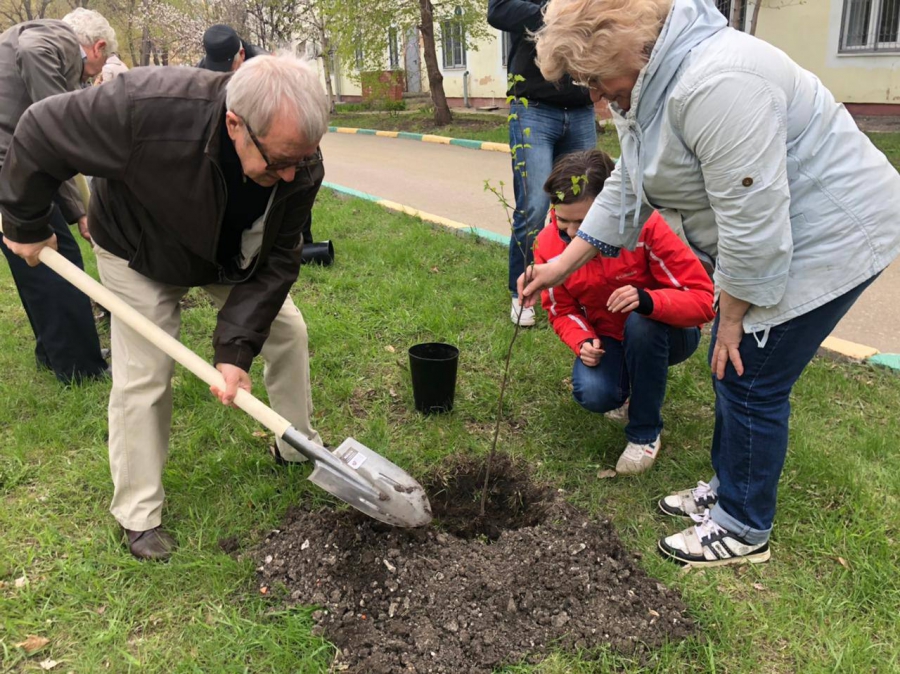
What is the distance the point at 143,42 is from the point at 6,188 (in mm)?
27132

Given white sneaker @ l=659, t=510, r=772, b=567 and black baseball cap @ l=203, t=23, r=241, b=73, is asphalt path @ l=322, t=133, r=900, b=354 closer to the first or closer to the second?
black baseball cap @ l=203, t=23, r=241, b=73

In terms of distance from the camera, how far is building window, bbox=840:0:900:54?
1262 centimetres

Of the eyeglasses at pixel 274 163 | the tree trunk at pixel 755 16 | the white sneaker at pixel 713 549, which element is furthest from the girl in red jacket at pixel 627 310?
the tree trunk at pixel 755 16

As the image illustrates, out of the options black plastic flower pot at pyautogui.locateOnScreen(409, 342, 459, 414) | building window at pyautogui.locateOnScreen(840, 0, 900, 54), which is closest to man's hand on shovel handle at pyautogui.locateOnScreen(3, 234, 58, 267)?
black plastic flower pot at pyautogui.locateOnScreen(409, 342, 459, 414)

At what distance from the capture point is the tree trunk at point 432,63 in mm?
14117

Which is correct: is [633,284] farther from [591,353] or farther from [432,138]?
[432,138]

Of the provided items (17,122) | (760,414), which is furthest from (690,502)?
(17,122)

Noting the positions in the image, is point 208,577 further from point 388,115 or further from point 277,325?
point 388,115

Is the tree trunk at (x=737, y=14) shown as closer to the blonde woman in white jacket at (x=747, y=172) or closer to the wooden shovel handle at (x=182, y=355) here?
Answer: the blonde woman in white jacket at (x=747, y=172)

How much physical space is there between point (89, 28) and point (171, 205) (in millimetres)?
→ 2238

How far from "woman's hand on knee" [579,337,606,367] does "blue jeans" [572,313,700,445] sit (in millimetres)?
73

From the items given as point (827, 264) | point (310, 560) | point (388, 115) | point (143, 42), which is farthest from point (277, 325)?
point (143, 42)

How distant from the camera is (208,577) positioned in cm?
240

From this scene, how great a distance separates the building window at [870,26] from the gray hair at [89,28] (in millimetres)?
13188
